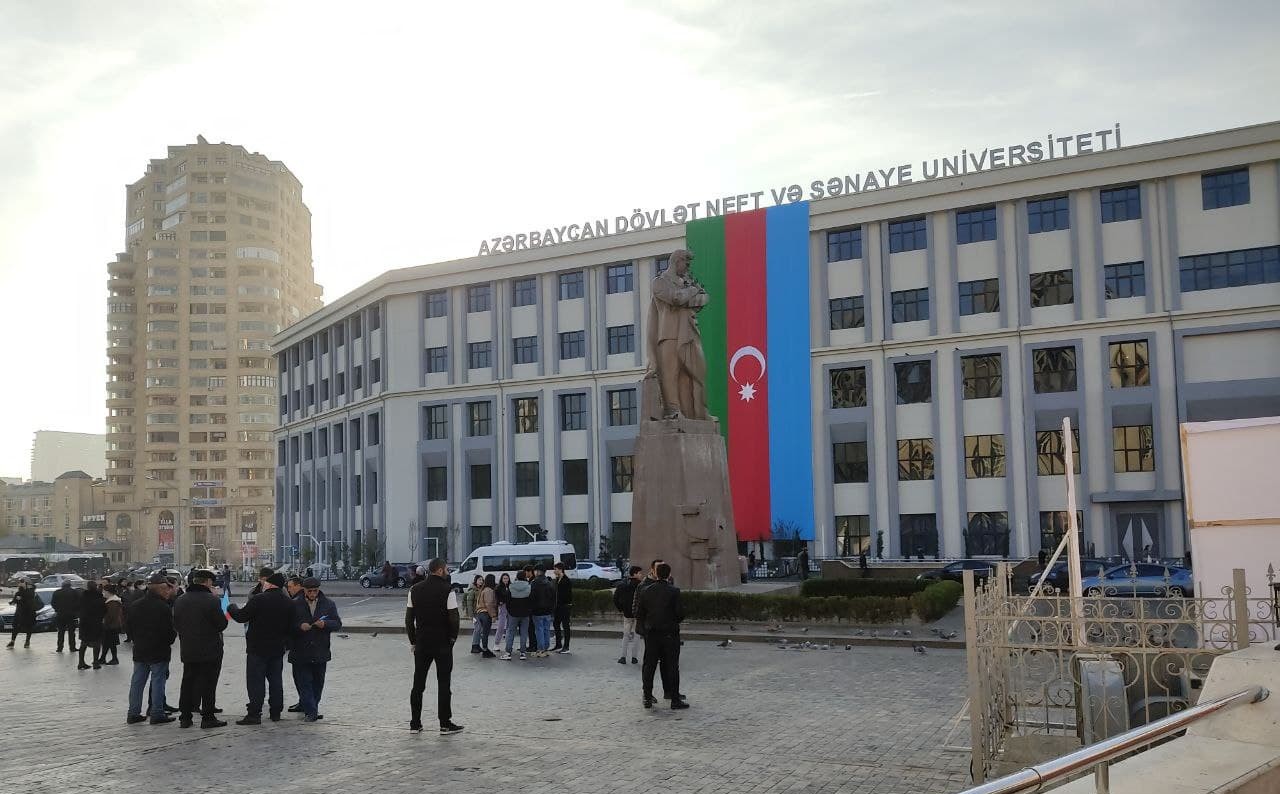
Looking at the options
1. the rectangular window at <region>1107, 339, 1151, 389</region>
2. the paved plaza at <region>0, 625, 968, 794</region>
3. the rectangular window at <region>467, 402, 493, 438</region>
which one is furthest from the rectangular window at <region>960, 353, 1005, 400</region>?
the paved plaza at <region>0, 625, 968, 794</region>

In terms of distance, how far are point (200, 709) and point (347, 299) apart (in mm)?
61464

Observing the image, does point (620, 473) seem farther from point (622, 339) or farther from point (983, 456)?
point (983, 456)

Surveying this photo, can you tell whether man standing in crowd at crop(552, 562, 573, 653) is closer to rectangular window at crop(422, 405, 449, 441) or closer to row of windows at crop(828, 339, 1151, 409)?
row of windows at crop(828, 339, 1151, 409)

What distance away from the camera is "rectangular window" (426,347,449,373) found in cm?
6506

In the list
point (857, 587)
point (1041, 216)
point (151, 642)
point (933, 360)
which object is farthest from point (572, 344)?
point (151, 642)

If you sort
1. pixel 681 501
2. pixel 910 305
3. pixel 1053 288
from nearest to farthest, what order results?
1. pixel 681 501
2. pixel 1053 288
3. pixel 910 305

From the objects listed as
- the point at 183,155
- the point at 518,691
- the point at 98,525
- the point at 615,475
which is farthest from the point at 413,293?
the point at 98,525

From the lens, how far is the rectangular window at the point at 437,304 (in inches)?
2564

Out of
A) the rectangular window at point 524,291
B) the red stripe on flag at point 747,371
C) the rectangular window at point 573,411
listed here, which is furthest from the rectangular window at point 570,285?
the red stripe on flag at point 747,371

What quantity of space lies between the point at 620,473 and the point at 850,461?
1256 centimetres

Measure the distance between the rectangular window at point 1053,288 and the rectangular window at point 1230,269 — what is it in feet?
14.5

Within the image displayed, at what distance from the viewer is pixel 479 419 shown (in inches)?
2501

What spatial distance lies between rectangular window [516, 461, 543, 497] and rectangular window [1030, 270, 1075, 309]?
2758 centimetres

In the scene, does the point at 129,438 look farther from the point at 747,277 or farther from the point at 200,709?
the point at 200,709
